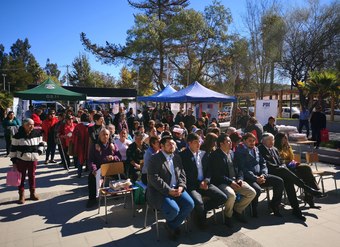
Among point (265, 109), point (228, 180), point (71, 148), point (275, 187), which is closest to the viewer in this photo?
point (228, 180)

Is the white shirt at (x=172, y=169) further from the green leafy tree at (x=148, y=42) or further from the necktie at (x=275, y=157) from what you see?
the green leafy tree at (x=148, y=42)

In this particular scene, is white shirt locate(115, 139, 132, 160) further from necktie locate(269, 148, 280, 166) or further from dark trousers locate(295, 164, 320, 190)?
dark trousers locate(295, 164, 320, 190)

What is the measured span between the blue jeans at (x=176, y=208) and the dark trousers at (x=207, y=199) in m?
0.17

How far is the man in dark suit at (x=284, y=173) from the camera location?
4.86 metres

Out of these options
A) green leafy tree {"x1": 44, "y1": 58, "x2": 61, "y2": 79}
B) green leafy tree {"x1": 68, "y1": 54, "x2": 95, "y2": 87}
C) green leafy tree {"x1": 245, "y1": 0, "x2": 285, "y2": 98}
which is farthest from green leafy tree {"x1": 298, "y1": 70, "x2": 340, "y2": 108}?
green leafy tree {"x1": 44, "y1": 58, "x2": 61, "y2": 79}

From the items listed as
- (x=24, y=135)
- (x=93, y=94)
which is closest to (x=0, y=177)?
(x=24, y=135)

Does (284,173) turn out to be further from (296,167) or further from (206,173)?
(206,173)

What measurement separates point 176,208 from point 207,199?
72 centimetres

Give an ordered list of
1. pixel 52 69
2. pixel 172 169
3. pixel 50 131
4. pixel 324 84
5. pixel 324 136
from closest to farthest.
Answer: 1. pixel 172 169
2. pixel 50 131
3. pixel 324 136
4. pixel 324 84
5. pixel 52 69

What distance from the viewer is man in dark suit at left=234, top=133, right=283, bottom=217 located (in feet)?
15.9

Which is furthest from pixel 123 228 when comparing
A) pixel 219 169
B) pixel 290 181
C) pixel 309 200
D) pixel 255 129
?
pixel 255 129

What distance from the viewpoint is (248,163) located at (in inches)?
195

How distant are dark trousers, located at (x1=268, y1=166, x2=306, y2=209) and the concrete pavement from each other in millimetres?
286

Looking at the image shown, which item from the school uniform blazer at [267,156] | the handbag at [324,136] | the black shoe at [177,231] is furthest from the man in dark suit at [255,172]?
the handbag at [324,136]
